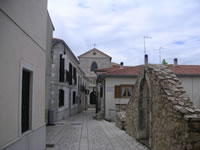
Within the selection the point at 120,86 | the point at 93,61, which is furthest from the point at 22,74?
the point at 93,61

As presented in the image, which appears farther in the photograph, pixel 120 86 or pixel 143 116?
pixel 120 86

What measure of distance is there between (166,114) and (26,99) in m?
3.42

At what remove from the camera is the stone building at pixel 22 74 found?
3.78 m

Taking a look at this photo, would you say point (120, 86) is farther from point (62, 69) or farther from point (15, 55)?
point (15, 55)

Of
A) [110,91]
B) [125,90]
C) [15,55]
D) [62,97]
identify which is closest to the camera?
[15,55]

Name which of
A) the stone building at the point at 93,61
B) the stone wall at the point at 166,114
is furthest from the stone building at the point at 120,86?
the stone building at the point at 93,61

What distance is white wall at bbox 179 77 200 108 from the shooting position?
62.1 ft

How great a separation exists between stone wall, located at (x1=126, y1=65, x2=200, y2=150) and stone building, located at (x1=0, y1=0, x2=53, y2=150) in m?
3.26

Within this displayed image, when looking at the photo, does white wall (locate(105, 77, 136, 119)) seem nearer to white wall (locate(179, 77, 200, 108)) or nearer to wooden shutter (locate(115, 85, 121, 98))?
wooden shutter (locate(115, 85, 121, 98))

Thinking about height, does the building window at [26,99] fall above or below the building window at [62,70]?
below

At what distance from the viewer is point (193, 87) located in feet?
62.7

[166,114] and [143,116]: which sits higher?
[166,114]

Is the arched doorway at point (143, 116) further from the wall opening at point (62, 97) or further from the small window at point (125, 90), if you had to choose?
the wall opening at point (62, 97)

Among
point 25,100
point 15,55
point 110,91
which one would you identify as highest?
point 15,55
